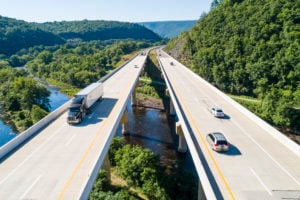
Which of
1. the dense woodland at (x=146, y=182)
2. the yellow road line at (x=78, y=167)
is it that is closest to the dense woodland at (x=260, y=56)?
the dense woodland at (x=146, y=182)

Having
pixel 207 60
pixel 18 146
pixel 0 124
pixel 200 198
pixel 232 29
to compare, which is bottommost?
pixel 0 124

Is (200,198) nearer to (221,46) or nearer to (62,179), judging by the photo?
(62,179)

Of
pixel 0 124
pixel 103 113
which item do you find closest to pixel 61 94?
pixel 0 124

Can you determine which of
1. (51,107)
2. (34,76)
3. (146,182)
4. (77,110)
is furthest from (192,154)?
(34,76)

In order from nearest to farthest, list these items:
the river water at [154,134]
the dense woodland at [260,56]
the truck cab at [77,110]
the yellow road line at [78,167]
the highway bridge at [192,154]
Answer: the yellow road line at [78,167], the highway bridge at [192,154], the truck cab at [77,110], the river water at [154,134], the dense woodland at [260,56]

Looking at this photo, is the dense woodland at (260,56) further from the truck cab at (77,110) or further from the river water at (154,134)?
the truck cab at (77,110)

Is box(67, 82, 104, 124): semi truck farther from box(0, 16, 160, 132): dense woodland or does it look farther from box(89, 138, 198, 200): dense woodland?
box(0, 16, 160, 132): dense woodland
